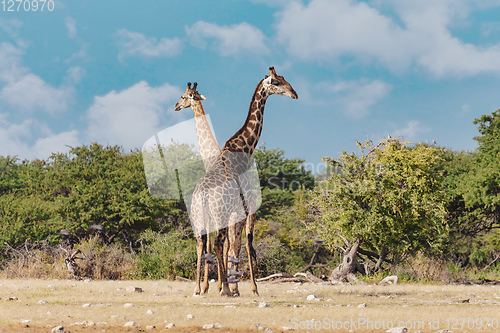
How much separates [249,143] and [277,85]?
5.04ft

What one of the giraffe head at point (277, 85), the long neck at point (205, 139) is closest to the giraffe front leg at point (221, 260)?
the long neck at point (205, 139)

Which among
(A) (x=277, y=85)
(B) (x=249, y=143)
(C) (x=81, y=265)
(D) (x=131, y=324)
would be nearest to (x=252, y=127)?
(B) (x=249, y=143)

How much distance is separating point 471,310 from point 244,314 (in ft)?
13.9

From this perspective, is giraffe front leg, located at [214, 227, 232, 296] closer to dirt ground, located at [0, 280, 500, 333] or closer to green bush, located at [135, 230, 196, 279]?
dirt ground, located at [0, 280, 500, 333]

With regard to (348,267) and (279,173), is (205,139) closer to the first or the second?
(348,267)

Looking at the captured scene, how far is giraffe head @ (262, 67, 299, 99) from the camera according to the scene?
11.5 metres

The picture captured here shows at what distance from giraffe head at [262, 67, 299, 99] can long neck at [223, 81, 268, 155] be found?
0.23 meters

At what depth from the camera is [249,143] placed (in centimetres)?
1181

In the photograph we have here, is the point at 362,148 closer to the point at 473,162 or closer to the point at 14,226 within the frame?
the point at 473,162

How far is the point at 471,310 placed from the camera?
8.98 m

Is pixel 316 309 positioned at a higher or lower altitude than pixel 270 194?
lower

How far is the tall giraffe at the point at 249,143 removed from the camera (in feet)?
36.1

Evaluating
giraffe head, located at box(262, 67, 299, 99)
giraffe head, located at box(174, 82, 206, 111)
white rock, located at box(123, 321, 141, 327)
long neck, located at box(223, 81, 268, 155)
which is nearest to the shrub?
giraffe head, located at box(174, 82, 206, 111)

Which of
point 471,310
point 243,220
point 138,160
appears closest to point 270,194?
point 138,160
